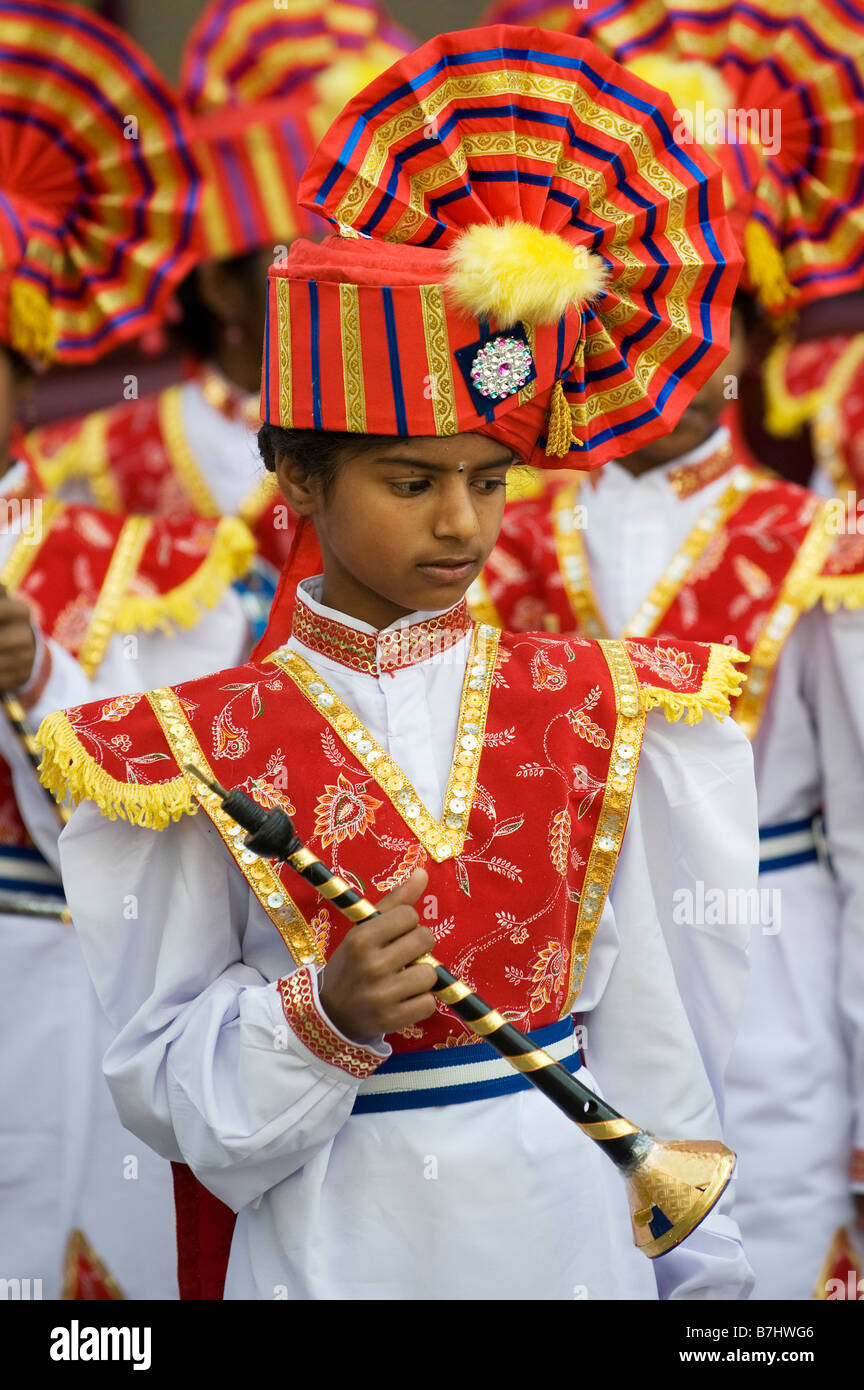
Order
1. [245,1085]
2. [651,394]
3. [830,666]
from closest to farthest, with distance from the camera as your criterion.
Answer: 1. [245,1085]
2. [651,394]
3. [830,666]

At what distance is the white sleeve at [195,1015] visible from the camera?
2039 millimetres

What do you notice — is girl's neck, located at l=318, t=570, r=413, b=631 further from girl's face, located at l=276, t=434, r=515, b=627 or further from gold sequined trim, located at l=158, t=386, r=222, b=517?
gold sequined trim, located at l=158, t=386, r=222, b=517

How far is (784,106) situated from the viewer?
3416mm

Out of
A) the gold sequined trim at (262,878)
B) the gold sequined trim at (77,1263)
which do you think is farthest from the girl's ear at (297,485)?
the gold sequined trim at (77,1263)

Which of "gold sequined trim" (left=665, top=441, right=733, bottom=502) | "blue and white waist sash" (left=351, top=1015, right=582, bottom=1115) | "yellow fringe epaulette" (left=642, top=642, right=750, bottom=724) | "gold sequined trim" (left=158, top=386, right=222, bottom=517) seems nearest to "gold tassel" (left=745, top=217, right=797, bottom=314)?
"gold sequined trim" (left=665, top=441, right=733, bottom=502)

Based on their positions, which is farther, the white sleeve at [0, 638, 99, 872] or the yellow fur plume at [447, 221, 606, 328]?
the white sleeve at [0, 638, 99, 872]

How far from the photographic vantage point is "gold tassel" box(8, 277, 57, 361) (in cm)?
325

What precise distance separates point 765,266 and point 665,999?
5.44 ft

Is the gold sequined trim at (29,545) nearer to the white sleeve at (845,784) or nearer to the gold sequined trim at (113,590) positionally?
the gold sequined trim at (113,590)

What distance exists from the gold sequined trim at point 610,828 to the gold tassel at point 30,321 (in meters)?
1.55

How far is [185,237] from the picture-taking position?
364 centimetres

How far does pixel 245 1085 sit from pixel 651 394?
3.18ft

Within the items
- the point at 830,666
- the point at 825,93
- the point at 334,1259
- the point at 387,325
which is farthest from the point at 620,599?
the point at 334,1259

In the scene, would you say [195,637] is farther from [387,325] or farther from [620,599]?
[387,325]
